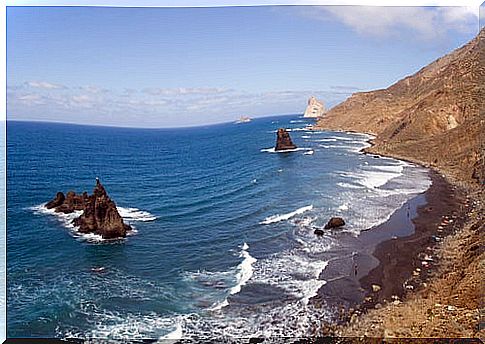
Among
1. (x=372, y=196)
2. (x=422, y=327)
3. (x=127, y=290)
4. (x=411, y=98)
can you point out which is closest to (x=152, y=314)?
(x=127, y=290)

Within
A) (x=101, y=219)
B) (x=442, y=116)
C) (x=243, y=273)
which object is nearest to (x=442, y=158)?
(x=442, y=116)

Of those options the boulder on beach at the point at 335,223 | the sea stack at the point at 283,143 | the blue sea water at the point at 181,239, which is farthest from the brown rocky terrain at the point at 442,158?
the sea stack at the point at 283,143

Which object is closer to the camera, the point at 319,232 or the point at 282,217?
the point at 319,232

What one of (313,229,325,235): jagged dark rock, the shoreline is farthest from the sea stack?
(313,229,325,235): jagged dark rock

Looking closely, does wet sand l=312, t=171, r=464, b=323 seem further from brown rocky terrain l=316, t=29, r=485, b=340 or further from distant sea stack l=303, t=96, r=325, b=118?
distant sea stack l=303, t=96, r=325, b=118

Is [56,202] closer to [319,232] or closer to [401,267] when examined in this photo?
[319,232]

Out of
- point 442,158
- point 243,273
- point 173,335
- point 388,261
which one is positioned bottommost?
point 173,335
